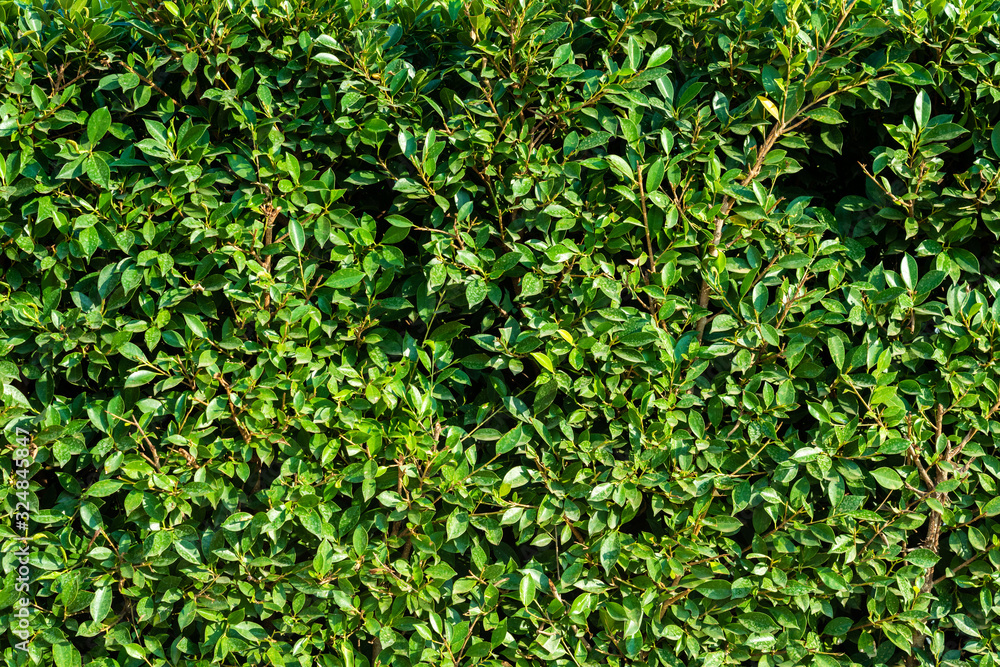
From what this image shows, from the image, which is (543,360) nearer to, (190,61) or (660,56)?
(660,56)

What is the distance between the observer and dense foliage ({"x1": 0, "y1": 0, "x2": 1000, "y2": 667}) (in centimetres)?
245

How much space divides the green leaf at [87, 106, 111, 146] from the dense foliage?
14 millimetres

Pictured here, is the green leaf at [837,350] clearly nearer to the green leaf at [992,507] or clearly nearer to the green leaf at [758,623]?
the green leaf at [992,507]

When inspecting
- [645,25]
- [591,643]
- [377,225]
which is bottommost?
[591,643]

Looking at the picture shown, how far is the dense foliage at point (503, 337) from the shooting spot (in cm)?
245

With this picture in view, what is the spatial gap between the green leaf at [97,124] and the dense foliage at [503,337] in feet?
0.05

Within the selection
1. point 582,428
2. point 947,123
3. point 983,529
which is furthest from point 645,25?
point 983,529

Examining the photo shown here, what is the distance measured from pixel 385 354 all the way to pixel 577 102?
1.04m

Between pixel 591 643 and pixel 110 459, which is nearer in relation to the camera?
pixel 110 459

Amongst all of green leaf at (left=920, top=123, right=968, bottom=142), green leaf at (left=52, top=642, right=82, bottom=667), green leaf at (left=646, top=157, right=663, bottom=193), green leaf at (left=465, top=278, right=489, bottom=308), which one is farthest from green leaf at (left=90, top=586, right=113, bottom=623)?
green leaf at (left=920, top=123, right=968, bottom=142)

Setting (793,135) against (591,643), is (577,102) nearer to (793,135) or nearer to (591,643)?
(793,135)

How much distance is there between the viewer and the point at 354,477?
245cm

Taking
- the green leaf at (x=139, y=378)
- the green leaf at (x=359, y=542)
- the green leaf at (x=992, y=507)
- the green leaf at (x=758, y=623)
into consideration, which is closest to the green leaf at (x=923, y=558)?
the green leaf at (x=992, y=507)

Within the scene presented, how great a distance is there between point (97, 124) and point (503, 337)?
1.45 metres
